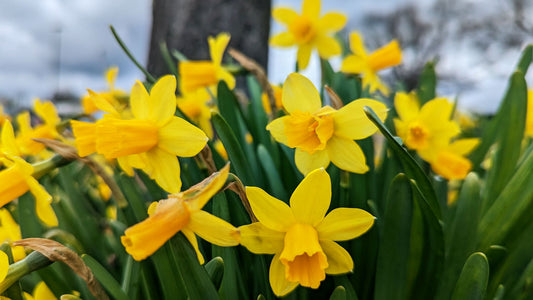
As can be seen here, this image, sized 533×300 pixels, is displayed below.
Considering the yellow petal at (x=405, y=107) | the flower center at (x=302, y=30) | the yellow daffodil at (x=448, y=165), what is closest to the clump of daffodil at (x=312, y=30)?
the flower center at (x=302, y=30)

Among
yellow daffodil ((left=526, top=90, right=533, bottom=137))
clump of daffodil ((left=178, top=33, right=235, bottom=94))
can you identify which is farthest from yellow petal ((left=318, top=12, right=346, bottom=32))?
yellow daffodil ((left=526, top=90, right=533, bottom=137))

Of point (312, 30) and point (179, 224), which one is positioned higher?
point (312, 30)

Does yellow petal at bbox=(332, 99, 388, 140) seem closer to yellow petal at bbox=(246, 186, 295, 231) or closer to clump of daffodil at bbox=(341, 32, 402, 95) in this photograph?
yellow petal at bbox=(246, 186, 295, 231)

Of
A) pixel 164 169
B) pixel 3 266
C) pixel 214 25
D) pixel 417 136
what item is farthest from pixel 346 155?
pixel 214 25

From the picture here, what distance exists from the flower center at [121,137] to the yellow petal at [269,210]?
0.19 meters

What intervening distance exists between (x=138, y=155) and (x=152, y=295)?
0.87 ft

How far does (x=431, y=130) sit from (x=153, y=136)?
662 mm

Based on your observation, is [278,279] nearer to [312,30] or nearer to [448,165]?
[448,165]

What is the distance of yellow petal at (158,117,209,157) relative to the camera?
59 centimetres

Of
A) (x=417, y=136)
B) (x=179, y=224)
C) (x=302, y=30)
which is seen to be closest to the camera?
(x=179, y=224)

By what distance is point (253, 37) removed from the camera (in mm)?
2275

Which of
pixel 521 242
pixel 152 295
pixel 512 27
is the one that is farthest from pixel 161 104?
pixel 512 27

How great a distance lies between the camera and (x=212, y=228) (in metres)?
0.50

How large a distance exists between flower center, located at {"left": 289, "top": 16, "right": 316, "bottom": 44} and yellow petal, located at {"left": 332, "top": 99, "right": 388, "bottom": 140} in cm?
72
